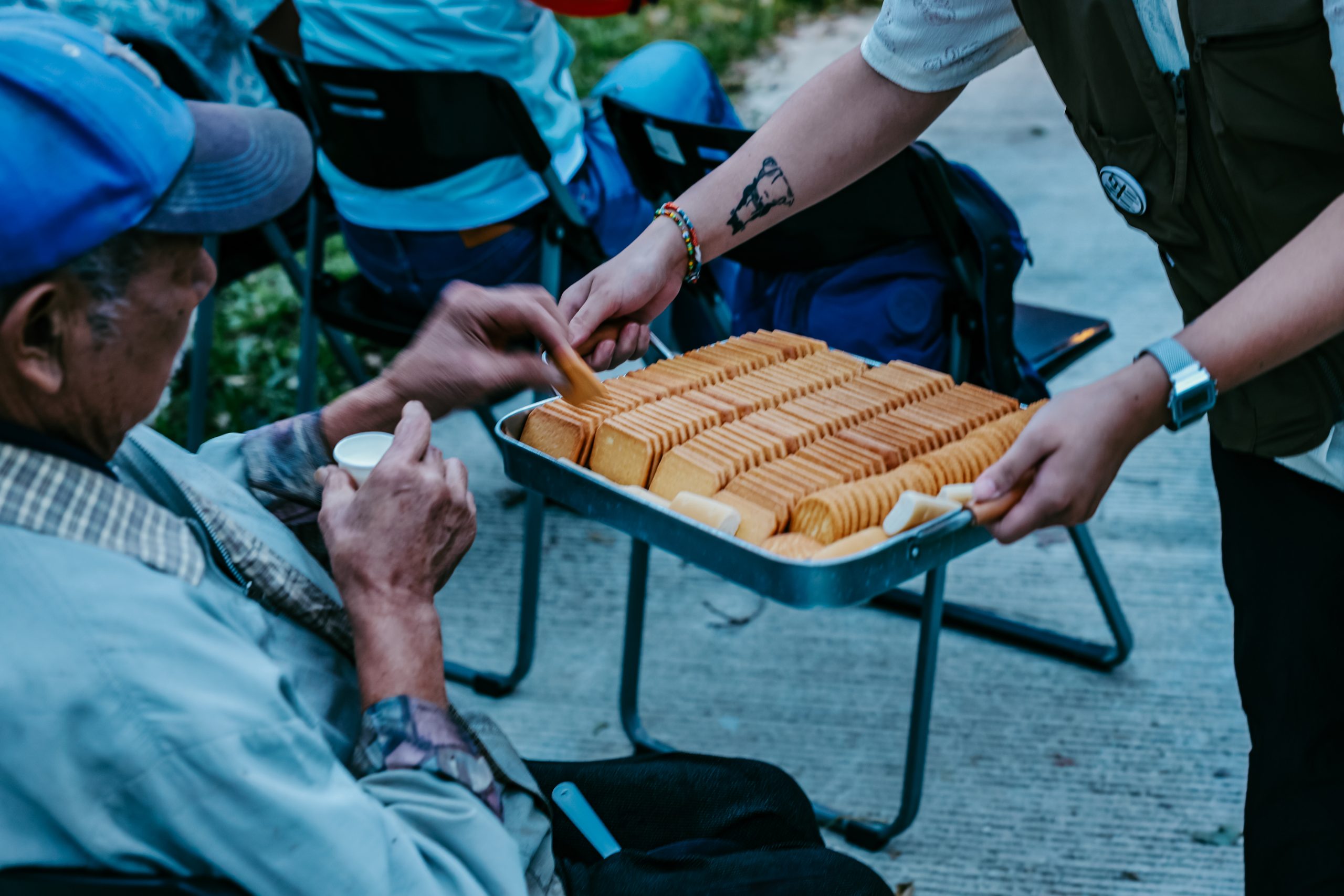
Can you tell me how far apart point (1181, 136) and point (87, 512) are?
122 centimetres

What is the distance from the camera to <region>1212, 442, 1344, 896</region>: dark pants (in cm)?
147

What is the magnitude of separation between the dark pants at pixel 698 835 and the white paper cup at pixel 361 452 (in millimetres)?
480

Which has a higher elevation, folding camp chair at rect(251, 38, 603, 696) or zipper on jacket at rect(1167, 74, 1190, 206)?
zipper on jacket at rect(1167, 74, 1190, 206)

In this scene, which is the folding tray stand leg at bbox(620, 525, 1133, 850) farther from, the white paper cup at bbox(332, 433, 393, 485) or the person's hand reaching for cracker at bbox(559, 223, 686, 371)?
the white paper cup at bbox(332, 433, 393, 485)

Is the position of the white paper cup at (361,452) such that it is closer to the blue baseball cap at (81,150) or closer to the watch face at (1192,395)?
the blue baseball cap at (81,150)

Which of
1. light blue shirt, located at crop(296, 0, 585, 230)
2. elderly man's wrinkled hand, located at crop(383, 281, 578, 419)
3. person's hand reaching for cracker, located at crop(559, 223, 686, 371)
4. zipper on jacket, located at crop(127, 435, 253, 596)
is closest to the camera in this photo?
zipper on jacket, located at crop(127, 435, 253, 596)

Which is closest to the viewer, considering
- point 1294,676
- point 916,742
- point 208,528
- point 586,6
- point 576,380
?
point 208,528

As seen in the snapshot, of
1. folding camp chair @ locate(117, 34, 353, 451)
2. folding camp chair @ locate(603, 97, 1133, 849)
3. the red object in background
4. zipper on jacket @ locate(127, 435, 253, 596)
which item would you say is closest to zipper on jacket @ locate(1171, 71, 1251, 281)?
folding camp chair @ locate(603, 97, 1133, 849)

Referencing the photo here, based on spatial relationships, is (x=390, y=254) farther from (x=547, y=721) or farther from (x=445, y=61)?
(x=547, y=721)

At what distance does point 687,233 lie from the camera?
190 centimetres

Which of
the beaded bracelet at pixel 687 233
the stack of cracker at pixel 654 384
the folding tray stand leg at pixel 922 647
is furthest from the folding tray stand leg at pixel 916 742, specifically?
the beaded bracelet at pixel 687 233

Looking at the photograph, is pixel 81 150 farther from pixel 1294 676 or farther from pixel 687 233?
pixel 1294 676

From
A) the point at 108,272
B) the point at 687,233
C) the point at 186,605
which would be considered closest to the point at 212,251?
the point at 687,233

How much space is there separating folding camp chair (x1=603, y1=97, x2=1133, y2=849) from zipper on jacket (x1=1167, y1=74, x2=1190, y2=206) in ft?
2.98
